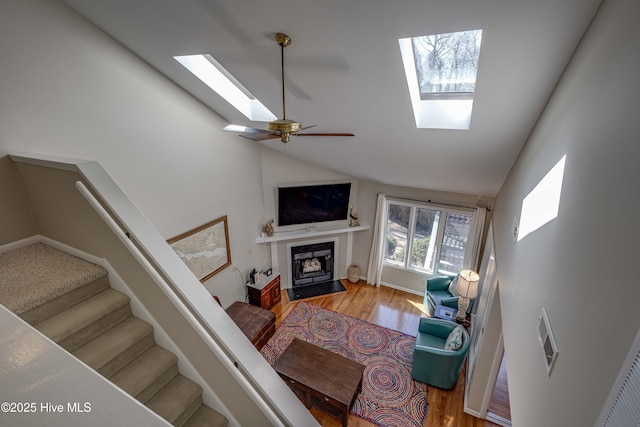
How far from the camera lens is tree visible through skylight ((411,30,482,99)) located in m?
2.26

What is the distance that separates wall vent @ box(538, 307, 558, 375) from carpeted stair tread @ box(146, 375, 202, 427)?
1.96 m

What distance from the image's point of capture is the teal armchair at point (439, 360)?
388cm

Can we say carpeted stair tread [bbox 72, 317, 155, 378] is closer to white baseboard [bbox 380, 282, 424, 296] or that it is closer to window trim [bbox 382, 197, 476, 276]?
window trim [bbox 382, 197, 476, 276]

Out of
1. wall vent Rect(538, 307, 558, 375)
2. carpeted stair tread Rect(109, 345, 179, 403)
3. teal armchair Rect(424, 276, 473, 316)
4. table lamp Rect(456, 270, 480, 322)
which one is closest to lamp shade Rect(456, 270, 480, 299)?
table lamp Rect(456, 270, 480, 322)

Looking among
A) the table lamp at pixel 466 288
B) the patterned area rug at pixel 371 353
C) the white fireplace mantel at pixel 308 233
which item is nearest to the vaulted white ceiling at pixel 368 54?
the table lamp at pixel 466 288

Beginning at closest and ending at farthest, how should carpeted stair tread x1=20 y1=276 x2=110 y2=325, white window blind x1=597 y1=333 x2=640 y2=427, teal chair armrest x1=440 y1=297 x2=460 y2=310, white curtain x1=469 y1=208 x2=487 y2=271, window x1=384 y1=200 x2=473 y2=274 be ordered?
white window blind x1=597 y1=333 x2=640 y2=427, carpeted stair tread x1=20 y1=276 x2=110 y2=325, teal chair armrest x1=440 y1=297 x2=460 y2=310, white curtain x1=469 y1=208 x2=487 y2=271, window x1=384 y1=200 x2=473 y2=274

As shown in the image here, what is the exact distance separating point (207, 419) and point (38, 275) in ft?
5.04

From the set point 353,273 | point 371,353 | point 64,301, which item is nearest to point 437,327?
point 371,353

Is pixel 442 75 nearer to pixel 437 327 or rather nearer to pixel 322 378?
pixel 437 327

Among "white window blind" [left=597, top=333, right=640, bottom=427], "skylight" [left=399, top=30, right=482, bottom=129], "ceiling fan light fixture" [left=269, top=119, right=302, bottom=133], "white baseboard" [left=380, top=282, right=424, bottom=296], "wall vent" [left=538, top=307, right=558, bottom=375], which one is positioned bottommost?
"white baseboard" [left=380, top=282, right=424, bottom=296]

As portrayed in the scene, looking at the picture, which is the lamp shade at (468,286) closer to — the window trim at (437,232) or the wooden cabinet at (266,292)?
the window trim at (437,232)

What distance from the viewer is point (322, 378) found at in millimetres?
3686

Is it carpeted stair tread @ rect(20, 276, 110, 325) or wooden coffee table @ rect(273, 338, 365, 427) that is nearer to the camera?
carpeted stair tread @ rect(20, 276, 110, 325)

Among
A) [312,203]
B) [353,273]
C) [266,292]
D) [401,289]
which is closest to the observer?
[266,292]
